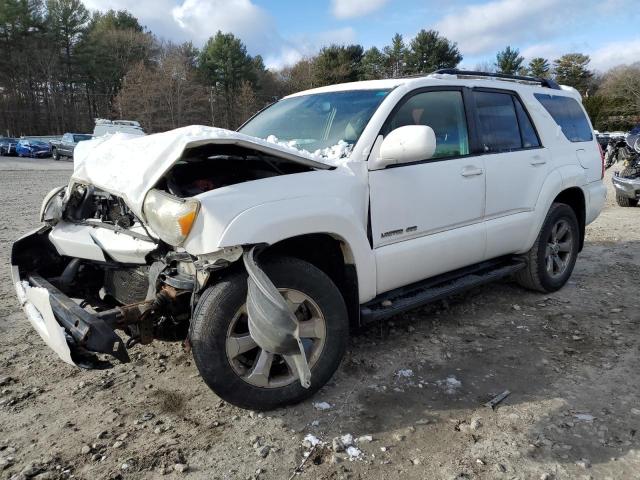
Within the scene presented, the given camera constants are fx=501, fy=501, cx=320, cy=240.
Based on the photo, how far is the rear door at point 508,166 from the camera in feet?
12.9

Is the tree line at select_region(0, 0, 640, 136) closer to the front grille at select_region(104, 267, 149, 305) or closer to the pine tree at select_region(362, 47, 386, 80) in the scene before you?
the pine tree at select_region(362, 47, 386, 80)

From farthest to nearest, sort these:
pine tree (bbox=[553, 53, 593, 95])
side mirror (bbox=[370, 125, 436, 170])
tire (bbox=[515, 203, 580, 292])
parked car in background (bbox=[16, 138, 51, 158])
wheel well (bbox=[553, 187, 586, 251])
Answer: pine tree (bbox=[553, 53, 593, 95]) < parked car in background (bbox=[16, 138, 51, 158]) < wheel well (bbox=[553, 187, 586, 251]) < tire (bbox=[515, 203, 580, 292]) < side mirror (bbox=[370, 125, 436, 170])

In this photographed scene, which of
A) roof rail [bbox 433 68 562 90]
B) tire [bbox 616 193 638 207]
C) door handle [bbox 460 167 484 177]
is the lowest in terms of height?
tire [bbox 616 193 638 207]

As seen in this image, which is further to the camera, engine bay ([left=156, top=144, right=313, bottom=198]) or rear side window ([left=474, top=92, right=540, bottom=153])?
rear side window ([left=474, top=92, right=540, bottom=153])

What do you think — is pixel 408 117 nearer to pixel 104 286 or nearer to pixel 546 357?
pixel 546 357

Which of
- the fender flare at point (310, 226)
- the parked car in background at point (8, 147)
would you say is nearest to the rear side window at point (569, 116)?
the fender flare at point (310, 226)

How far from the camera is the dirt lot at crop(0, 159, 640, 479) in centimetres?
241

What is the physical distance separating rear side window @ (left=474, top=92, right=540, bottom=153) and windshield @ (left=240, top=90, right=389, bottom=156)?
39.1 inches

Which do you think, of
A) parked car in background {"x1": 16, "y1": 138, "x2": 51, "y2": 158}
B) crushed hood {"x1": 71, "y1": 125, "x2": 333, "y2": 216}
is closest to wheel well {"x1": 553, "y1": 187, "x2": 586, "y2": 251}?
crushed hood {"x1": 71, "y1": 125, "x2": 333, "y2": 216}

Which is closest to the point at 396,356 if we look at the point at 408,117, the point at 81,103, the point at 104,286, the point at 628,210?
the point at 408,117

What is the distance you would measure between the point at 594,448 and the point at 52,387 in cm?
311

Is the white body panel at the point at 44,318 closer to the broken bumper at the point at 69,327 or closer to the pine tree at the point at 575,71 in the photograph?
the broken bumper at the point at 69,327

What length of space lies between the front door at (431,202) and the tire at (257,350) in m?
0.49

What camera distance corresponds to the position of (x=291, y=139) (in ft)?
12.0
